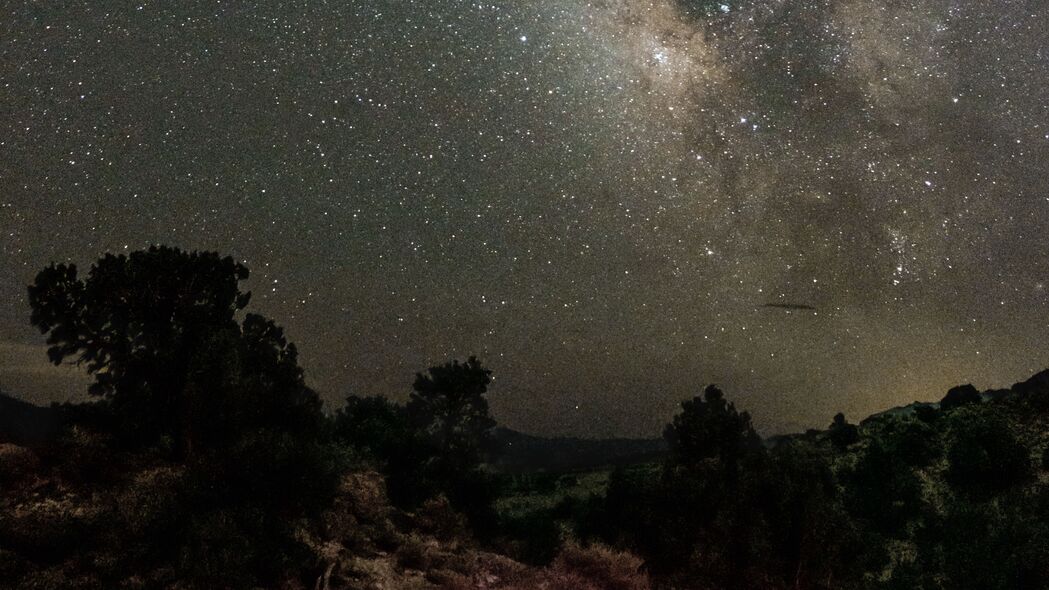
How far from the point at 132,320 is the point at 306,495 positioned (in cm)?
952

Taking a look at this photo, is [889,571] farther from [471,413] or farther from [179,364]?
[471,413]

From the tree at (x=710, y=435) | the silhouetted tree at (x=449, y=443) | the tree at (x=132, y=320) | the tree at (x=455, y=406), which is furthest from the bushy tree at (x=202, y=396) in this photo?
the tree at (x=455, y=406)

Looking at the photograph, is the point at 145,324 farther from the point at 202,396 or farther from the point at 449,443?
the point at 449,443

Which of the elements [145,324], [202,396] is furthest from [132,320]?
[202,396]

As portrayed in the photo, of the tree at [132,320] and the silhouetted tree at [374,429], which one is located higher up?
the tree at [132,320]

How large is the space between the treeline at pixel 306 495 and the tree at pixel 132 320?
6 cm

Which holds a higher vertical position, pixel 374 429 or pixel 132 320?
pixel 132 320

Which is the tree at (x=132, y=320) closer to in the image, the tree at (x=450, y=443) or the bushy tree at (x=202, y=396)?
the bushy tree at (x=202, y=396)

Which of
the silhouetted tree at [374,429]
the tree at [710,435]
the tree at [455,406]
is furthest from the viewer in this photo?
the tree at [455,406]

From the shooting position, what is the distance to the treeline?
17953mm

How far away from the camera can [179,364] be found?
2438 centimetres

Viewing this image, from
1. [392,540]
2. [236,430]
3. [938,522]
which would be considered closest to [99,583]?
[236,430]

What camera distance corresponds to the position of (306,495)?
71.4ft

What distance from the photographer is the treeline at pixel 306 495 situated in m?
18.0
